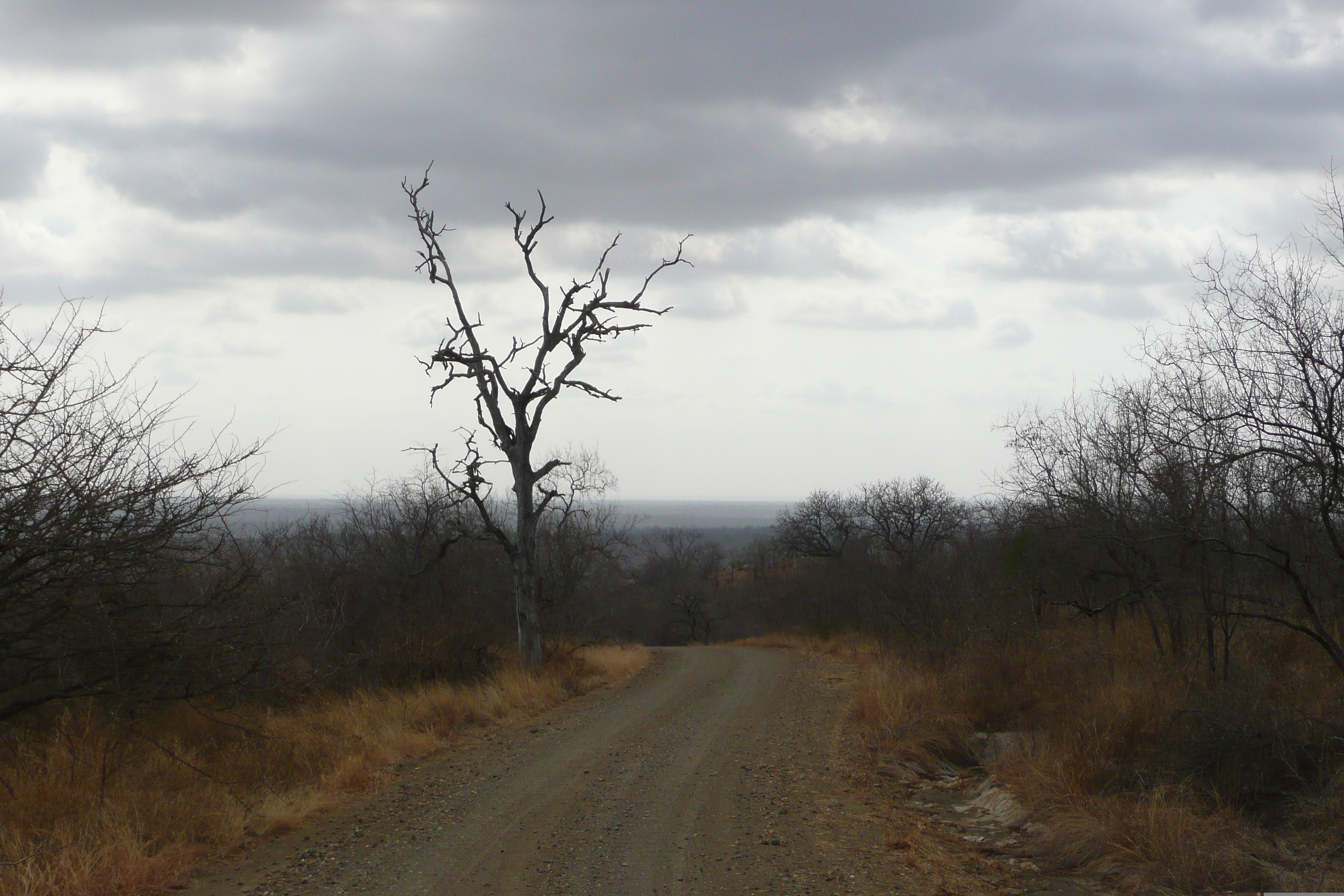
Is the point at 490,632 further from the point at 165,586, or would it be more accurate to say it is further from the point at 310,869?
the point at 310,869

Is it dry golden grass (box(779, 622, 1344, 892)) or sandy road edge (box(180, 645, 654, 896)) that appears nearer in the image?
sandy road edge (box(180, 645, 654, 896))

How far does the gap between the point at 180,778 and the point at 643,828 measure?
4.54 meters

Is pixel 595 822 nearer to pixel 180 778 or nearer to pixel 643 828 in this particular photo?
pixel 643 828

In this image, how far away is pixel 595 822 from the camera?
8016mm

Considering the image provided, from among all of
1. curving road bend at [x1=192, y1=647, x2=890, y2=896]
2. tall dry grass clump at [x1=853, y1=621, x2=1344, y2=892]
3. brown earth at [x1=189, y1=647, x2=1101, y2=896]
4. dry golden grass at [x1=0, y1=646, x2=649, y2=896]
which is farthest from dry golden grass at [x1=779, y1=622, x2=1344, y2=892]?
dry golden grass at [x1=0, y1=646, x2=649, y2=896]

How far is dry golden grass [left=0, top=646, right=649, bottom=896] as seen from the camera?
6.51 metres

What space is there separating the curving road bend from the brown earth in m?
0.02

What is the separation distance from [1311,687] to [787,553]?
1891 inches

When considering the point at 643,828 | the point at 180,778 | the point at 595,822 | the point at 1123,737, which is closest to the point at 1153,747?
the point at 1123,737

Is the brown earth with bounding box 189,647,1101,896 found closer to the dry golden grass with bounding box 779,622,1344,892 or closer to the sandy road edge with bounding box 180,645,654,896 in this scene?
the sandy road edge with bounding box 180,645,654,896

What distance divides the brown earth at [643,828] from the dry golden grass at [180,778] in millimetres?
402

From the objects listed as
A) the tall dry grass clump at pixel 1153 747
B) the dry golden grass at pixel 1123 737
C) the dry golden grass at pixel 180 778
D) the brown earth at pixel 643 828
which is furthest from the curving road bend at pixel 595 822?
the tall dry grass clump at pixel 1153 747

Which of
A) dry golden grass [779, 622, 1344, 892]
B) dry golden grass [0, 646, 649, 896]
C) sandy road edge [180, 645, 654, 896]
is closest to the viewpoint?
dry golden grass [0, 646, 649, 896]

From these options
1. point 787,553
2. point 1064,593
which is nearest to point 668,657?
point 1064,593
